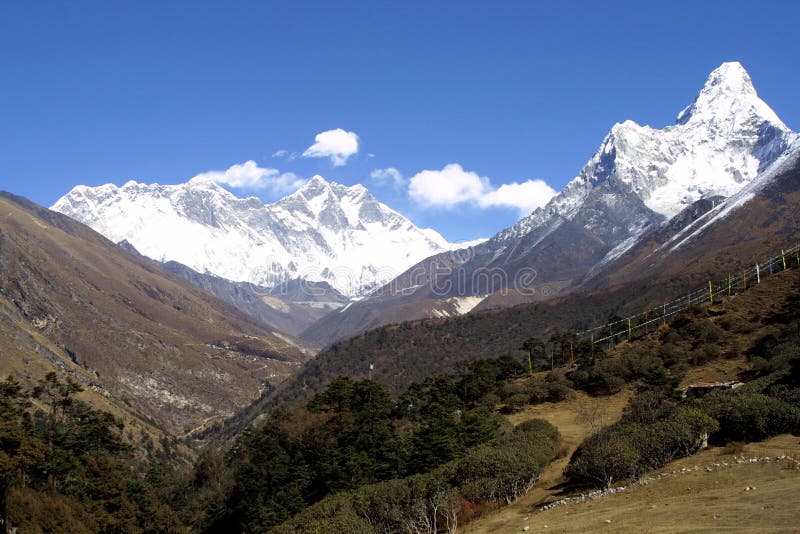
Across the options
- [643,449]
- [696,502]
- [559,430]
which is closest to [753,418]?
[643,449]

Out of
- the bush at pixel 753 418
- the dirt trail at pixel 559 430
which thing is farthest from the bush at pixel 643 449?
the dirt trail at pixel 559 430

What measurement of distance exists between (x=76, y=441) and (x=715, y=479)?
70015 millimetres

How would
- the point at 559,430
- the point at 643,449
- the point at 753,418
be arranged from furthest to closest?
the point at 559,430
the point at 643,449
the point at 753,418

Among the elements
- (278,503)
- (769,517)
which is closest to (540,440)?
(769,517)

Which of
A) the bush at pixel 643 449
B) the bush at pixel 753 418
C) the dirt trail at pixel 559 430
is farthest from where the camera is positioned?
the dirt trail at pixel 559 430

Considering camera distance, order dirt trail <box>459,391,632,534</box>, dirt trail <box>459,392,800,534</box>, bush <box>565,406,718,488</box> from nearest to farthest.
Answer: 1. dirt trail <box>459,392,800,534</box>
2. bush <box>565,406,718,488</box>
3. dirt trail <box>459,391,632,534</box>

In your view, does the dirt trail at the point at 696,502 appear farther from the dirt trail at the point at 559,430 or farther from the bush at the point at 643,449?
the bush at the point at 643,449

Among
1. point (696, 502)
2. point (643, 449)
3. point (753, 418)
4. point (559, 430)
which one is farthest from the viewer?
point (559, 430)

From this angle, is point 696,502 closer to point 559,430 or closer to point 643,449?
point 643,449

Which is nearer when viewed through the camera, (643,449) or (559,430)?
(643,449)

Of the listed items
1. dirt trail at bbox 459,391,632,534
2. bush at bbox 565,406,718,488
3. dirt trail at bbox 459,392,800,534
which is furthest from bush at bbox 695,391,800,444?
dirt trail at bbox 459,391,632,534

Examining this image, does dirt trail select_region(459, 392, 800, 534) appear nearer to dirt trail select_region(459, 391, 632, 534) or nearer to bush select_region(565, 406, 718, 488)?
dirt trail select_region(459, 391, 632, 534)

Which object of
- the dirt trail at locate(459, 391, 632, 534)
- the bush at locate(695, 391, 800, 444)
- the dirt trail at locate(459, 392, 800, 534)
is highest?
the bush at locate(695, 391, 800, 444)

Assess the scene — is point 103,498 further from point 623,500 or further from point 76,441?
point 623,500
